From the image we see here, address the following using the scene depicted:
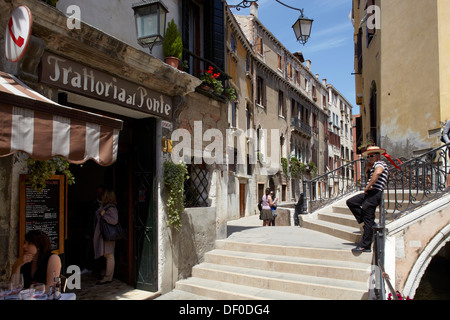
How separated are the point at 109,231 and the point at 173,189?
1257 millimetres

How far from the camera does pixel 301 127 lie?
31.2 metres

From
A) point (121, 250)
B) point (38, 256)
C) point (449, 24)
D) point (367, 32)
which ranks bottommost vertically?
point (121, 250)

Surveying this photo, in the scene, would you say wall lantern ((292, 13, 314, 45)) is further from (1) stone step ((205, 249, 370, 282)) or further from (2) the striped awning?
(2) the striped awning

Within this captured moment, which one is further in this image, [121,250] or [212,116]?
[212,116]

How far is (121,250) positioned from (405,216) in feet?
16.2

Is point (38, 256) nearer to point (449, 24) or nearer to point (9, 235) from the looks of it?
point (9, 235)

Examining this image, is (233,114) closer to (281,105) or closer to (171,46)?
(281,105)

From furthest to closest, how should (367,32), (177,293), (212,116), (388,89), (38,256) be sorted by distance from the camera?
(367,32), (388,89), (212,116), (177,293), (38,256)

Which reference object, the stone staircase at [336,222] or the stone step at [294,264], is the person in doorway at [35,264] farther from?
the stone staircase at [336,222]

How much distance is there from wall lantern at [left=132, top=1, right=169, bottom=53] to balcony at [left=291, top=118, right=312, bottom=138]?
24190 millimetres

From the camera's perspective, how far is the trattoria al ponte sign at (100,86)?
4551mm

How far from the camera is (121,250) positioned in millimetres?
6832

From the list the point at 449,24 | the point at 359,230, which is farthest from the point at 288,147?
the point at 359,230
